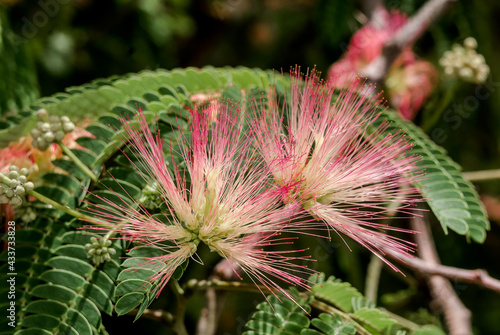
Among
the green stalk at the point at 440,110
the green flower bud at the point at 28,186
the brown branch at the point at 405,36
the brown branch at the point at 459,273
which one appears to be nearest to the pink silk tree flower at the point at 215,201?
the green flower bud at the point at 28,186

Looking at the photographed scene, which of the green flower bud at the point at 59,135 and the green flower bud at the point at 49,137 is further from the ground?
the green flower bud at the point at 59,135

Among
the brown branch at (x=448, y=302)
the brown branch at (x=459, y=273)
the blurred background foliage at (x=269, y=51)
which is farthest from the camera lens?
the blurred background foliage at (x=269, y=51)

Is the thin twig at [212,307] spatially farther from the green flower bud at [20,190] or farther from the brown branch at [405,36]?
the brown branch at [405,36]

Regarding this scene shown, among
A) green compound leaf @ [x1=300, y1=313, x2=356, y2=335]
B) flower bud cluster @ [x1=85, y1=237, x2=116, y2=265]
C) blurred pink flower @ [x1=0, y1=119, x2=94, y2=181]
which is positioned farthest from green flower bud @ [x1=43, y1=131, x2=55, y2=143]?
green compound leaf @ [x1=300, y1=313, x2=356, y2=335]

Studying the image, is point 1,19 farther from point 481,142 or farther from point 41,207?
point 481,142

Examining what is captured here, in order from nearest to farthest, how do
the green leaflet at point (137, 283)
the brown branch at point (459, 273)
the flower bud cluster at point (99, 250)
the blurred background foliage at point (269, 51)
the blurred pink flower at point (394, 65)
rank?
the green leaflet at point (137, 283), the flower bud cluster at point (99, 250), the brown branch at point (459, 273), the blurred background foliage at point (269, 51), the blurred pink flower at point (394, 65)

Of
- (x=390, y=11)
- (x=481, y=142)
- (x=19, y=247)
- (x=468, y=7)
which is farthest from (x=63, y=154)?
(x=481, y=142)

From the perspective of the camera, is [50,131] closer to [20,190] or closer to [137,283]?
[20,190]
